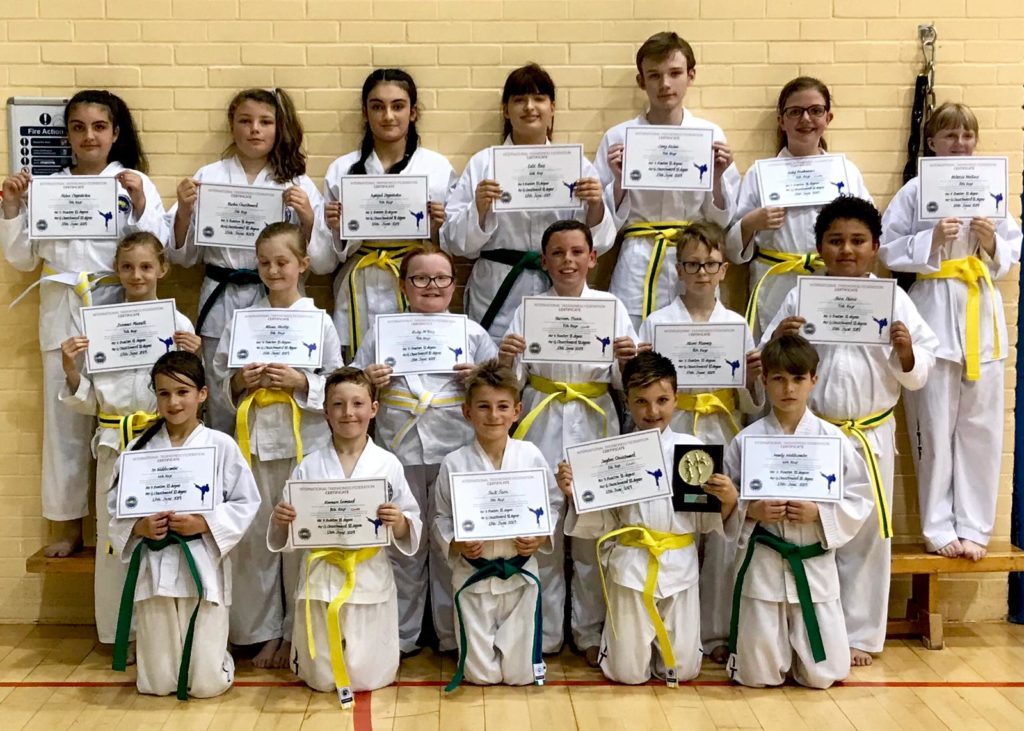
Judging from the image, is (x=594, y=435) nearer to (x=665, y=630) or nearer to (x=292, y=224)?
(x=665, y=630)

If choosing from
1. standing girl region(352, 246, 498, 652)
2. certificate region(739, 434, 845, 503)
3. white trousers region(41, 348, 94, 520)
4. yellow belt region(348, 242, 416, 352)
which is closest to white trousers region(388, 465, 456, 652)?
standing girl region(352, 246, 498, 652)

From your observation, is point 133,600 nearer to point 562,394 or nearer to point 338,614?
point 338,614

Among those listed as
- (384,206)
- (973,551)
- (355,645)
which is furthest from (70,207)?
(973,551)

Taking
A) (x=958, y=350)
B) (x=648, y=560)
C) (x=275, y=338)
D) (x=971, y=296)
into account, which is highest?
(x=971, y=296)

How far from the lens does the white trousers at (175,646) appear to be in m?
4.01

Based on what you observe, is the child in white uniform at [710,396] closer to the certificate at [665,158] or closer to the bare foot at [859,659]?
the certificate at [665,158]

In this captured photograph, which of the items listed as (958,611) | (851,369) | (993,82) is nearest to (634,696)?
(851,369)

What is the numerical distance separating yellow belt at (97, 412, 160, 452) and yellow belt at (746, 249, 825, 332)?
8.06 ft

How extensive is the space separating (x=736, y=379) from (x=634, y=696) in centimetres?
128

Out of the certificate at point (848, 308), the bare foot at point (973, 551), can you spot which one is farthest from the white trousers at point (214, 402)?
the bare foot at point (973, 551)

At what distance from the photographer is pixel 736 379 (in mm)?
4305

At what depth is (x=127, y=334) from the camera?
14.1ft

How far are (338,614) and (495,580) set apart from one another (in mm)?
596

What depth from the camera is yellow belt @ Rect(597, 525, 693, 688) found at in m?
4.03
